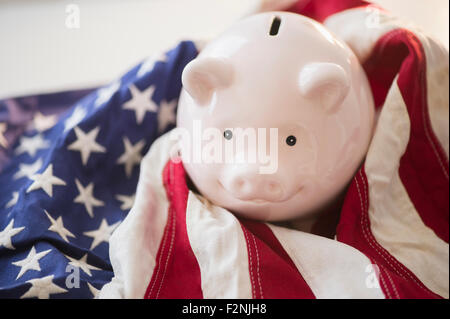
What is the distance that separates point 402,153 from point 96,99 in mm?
529

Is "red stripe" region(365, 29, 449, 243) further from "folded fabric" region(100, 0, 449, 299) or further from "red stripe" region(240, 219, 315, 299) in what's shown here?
"red stripe" region(240, 219, 315, 299)

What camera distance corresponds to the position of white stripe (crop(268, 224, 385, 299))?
1.85ft

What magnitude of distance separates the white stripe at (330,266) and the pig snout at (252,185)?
0.07 metres

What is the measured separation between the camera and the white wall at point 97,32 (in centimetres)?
111

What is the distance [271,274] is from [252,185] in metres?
0.11

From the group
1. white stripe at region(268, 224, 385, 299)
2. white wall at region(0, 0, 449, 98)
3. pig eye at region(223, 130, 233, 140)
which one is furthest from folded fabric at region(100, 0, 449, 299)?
white wall at region(0, 0, 449, 98)

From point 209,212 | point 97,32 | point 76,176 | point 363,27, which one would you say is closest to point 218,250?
point 209,212

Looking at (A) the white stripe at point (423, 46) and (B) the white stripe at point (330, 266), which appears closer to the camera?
(B) the white stripe at point (330, 266)

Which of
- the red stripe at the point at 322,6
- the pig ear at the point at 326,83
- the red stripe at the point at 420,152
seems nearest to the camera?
the pig ear at the point at 326,83

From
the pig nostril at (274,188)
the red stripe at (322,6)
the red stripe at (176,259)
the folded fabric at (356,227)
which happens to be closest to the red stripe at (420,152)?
the folded fabric at (356,227)

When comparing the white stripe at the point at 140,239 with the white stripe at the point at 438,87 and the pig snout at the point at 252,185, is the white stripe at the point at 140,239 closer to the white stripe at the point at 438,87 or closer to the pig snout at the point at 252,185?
the pig snout at the point at 252,185

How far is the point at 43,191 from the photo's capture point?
2.35 ft
